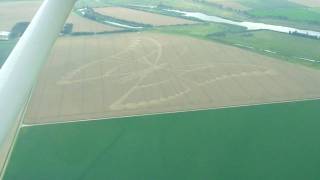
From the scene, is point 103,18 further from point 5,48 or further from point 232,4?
point 232,4

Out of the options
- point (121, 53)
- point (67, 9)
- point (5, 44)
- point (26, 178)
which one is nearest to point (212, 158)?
point (26, 178)

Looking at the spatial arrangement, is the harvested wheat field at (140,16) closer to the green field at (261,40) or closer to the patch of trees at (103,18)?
the patch of trees at (103,18)

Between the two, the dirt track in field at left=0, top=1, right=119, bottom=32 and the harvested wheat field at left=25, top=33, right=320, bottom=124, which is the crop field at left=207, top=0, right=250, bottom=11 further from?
the dirt track in field at left=0, top=1, right=119, bottom=32

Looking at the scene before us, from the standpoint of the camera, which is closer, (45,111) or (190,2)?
A: (45,111)

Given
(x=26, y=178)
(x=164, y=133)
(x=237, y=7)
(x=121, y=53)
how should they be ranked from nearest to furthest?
(x=26, y=178), (x=164, y=133), (x=121, y=53), (x=237, y=7)

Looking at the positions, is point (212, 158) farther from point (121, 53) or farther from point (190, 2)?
point (190, 2)

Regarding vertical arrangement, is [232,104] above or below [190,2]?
below

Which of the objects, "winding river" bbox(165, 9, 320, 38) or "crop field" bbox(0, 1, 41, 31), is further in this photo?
"crop field" bbox(0, 1, 41, 31)

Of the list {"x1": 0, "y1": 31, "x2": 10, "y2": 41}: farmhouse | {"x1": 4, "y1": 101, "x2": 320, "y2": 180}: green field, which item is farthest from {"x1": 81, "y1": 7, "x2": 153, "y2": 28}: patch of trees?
{"x1": 4, "y1": 101, "x2": 320, "y2": 180}: green field
